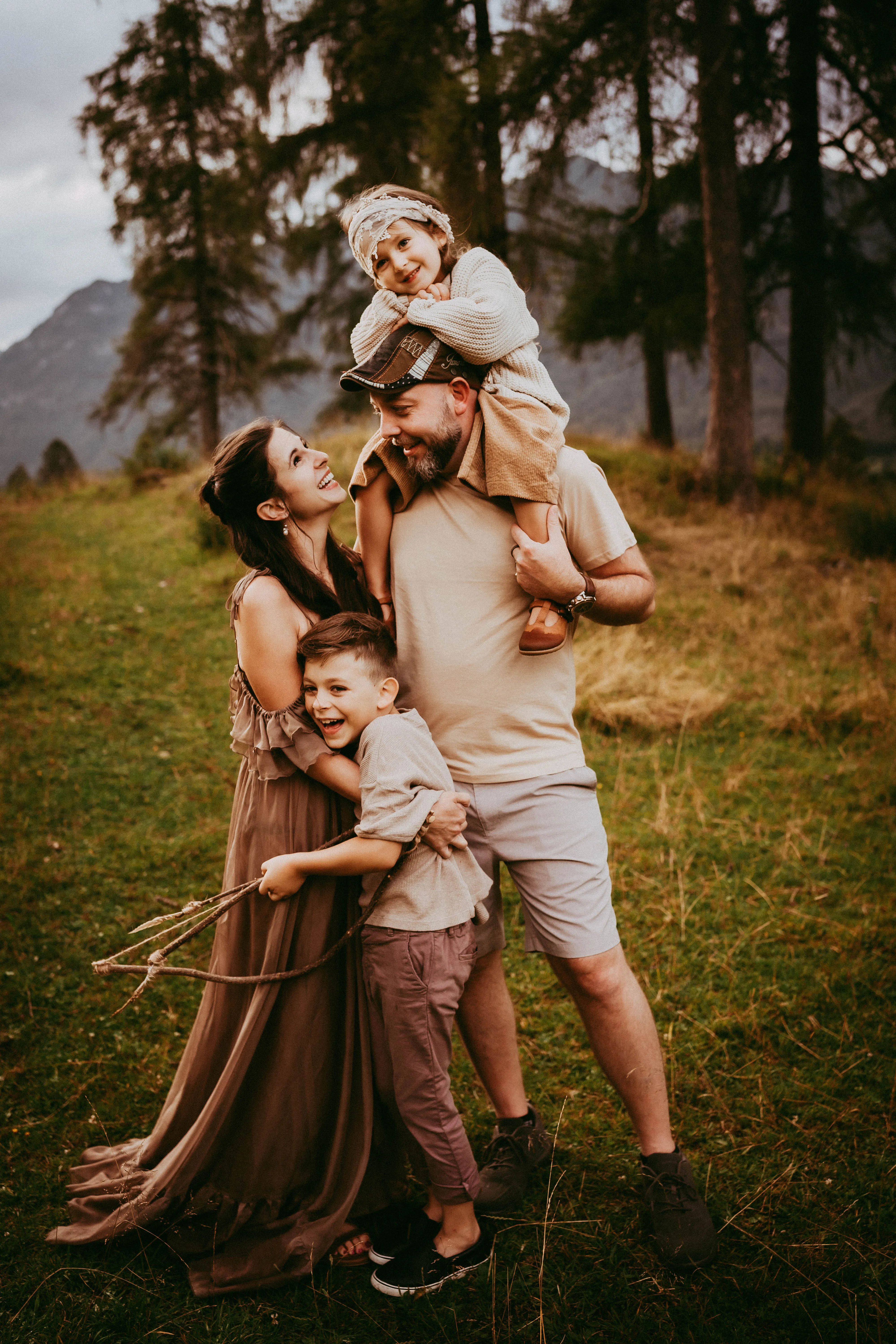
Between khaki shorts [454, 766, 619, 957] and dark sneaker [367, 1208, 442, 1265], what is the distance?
834mm

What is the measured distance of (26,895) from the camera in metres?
4.27

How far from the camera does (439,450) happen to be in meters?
2.18

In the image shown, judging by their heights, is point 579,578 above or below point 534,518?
below

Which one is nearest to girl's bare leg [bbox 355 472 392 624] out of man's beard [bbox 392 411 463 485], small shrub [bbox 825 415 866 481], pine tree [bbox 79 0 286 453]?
man's beard [bbox 392 411 463 485]

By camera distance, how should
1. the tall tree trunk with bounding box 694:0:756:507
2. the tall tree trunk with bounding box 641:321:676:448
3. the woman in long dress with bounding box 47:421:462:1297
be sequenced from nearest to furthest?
the woman in long dress with bounding box 47:421:462:1297, the tall tree trunk with bounding box 694:0:756:507, the tall tree trunk with bounding box 641:321:676:448

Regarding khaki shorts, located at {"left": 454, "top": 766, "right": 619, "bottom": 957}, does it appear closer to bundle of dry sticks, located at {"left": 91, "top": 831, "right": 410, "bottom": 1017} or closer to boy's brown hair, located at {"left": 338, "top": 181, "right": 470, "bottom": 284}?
bundle of dry sticks, located at {"left": 91, "top": 831, "right": 410, "bottom": 1017}

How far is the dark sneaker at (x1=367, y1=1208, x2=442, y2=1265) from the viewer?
230 cm

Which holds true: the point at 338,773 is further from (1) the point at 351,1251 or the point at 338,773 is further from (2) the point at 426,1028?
(1) the point at 351,1251

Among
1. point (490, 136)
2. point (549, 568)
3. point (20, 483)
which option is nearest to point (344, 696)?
point (549, 568)

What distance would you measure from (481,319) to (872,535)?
800cm

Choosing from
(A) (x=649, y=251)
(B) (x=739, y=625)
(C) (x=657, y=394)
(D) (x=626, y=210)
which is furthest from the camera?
(C) (x=657, y=394)

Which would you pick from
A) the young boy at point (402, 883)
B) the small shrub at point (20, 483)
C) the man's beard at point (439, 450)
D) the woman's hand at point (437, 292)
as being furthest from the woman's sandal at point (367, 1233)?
the small shrub at point (20, 483)

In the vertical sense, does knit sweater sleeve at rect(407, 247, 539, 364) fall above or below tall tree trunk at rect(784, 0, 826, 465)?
below

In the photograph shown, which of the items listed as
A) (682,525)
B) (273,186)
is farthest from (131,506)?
(682,525)
